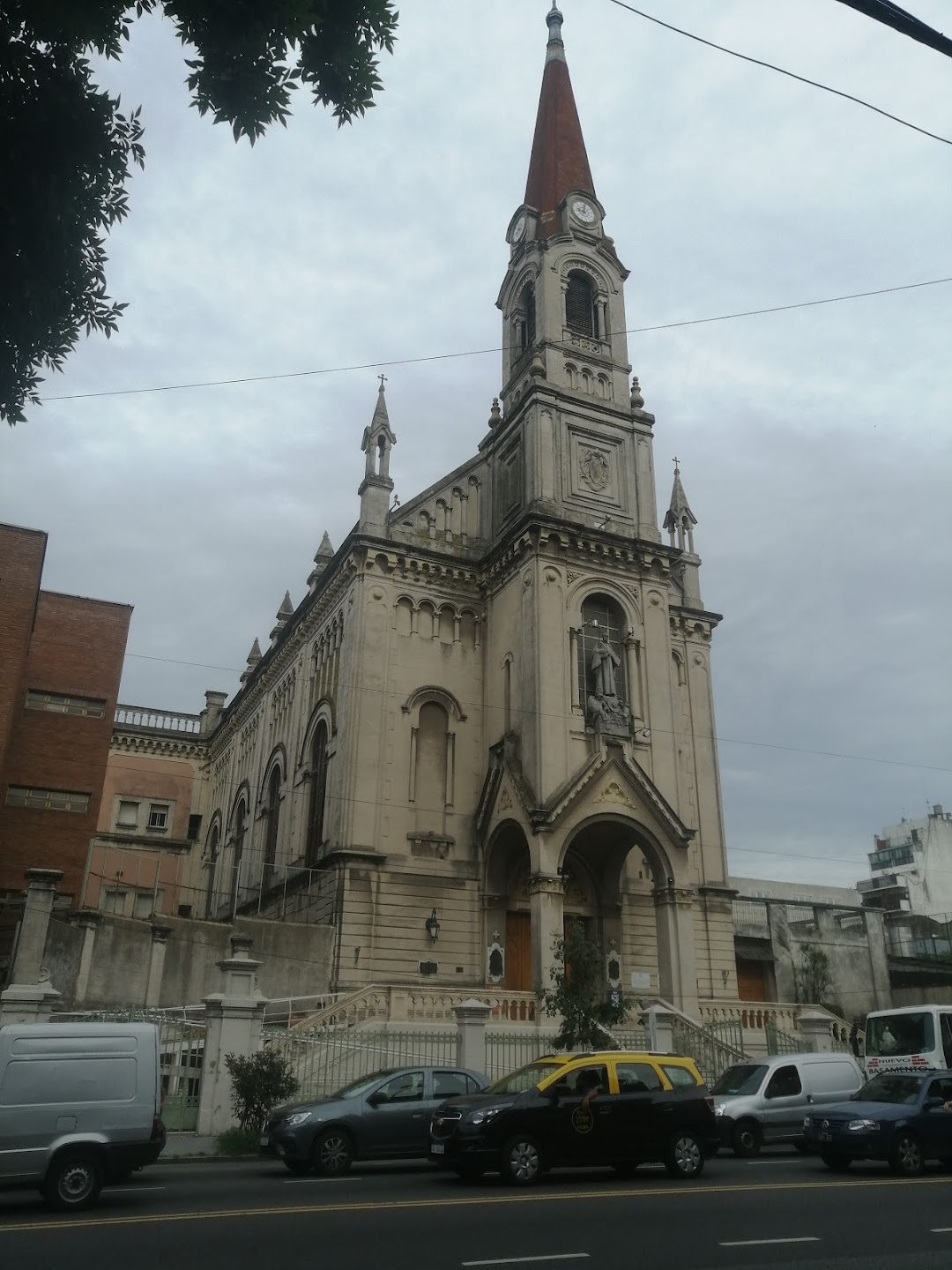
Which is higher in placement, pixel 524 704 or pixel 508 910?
pixel 524 704

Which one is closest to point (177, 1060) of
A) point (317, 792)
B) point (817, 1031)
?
point (817, 1031)

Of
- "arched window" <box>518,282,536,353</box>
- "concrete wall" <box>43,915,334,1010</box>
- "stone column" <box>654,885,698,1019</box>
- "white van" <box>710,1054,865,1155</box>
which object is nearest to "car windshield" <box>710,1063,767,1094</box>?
"white van" <box>710,1054,865,1155</box>

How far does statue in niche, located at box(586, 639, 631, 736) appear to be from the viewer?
1174 inches

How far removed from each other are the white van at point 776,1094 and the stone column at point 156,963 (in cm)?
1401

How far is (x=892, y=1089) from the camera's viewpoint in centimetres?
1513

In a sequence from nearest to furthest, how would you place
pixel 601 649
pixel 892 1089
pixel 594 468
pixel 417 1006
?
pixel 892 1089, pixel 417 1006, pixel 601 649, pixel 594 468

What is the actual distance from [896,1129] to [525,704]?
686 inches

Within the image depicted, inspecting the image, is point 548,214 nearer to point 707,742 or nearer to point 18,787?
point 707,742

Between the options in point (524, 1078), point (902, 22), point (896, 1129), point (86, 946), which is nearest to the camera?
point (902, 22)

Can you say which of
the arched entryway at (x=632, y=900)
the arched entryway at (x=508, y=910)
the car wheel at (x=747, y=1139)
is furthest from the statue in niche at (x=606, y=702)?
the car wheel at (x=747, y=1139)

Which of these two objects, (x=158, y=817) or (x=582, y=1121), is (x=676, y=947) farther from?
(x=158, y=817)

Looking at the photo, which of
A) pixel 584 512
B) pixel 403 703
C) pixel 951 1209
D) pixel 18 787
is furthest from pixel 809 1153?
pixel 18 787

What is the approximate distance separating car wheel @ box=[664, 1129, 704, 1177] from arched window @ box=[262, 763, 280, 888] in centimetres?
2568

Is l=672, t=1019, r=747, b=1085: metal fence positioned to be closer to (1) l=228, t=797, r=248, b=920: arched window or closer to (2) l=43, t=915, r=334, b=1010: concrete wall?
(2) l=43, t=915, r=334, b=1010: concrete wall
